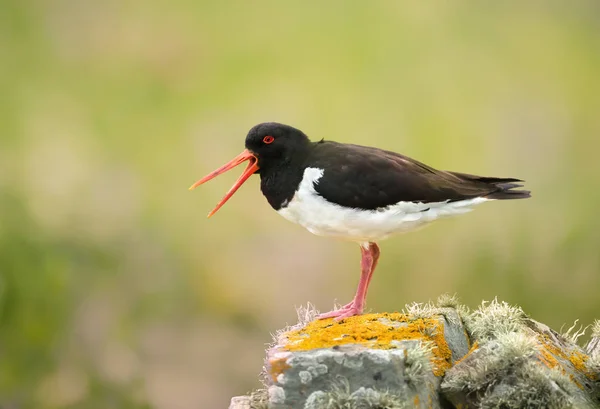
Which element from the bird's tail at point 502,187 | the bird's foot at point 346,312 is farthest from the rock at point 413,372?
the bird's tail at point 502,187

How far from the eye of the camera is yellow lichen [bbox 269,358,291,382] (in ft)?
10.7

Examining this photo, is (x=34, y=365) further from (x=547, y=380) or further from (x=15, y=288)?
(x=547, y=380)

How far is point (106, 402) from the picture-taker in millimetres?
6922

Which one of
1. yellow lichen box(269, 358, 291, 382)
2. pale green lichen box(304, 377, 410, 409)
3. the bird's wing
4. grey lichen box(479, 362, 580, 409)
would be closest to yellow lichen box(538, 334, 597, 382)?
grey lichen box(479, 362, 580, 409)

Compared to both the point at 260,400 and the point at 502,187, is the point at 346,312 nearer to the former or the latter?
the point at 260,400

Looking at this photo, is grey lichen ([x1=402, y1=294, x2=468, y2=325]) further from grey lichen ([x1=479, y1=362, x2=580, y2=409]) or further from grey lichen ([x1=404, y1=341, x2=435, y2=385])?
grey lichen ([x1=479, y1=362, x2=580, y2=409])

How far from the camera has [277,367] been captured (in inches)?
128

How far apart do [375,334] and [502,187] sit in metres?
1.27

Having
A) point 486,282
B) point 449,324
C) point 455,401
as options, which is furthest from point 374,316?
point 486,282

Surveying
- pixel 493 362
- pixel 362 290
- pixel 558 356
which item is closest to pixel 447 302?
pixel 362 290

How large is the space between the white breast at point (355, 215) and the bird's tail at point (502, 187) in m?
0.18

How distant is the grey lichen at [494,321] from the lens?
373 cm

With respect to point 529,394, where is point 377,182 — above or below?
above

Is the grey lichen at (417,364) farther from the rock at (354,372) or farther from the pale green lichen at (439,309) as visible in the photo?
the pale green lichen at (439,309)
